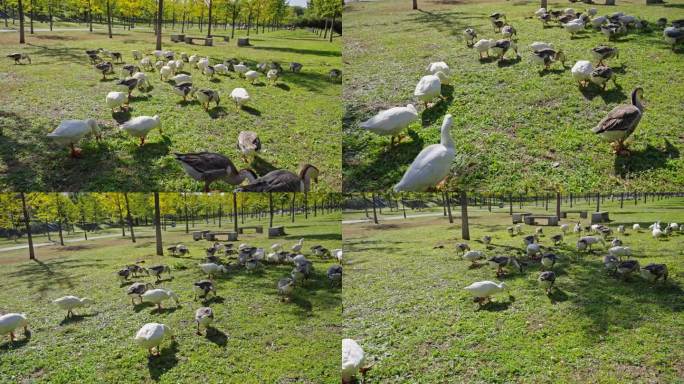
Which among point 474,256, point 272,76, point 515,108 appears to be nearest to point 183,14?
point 272,76

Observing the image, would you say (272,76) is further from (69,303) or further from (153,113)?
(69,303)

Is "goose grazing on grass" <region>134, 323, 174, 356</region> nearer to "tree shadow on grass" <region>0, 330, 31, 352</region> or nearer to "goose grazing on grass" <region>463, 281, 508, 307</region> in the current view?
"tree shadow on grass" <region>0, 330, 31, 352</region>

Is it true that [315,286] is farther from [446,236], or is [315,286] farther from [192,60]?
[192,60]

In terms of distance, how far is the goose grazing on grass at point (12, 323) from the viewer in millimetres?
2973

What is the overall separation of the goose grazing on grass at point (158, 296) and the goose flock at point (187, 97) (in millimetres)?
776

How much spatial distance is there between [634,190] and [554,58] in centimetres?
200

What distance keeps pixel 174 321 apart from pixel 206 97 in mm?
2237

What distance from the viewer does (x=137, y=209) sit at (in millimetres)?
3363

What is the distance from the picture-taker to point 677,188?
3316 mm

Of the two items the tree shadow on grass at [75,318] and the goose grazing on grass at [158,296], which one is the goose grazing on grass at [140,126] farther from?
the tree shadow on grass at [75,318]

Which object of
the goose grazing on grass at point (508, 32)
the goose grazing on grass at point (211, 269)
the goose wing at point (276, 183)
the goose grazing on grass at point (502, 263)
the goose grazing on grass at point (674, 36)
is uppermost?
the goose grazing on grass at point (508, 32)

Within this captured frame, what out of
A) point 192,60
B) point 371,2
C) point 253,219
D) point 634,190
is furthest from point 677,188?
point 192,60

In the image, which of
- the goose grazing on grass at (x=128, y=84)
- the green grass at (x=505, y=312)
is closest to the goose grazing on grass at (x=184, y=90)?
the goose grazing on grass at (x=128, y=84)

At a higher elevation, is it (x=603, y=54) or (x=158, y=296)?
(x=603, y=54)
